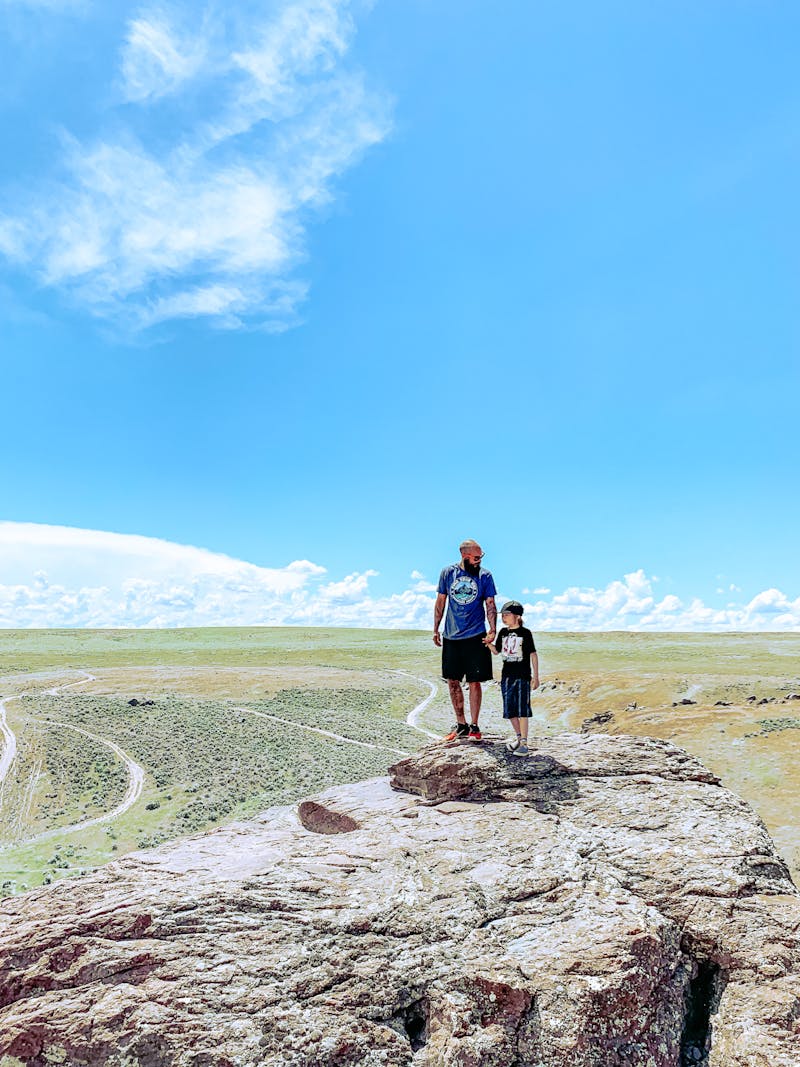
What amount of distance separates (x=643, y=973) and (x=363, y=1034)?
11.1ft

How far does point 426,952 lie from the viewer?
25.1 ft

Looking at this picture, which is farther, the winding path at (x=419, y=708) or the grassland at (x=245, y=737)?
the winding path at (x=419, y=708)

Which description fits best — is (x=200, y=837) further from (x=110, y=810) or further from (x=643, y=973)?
(x=110, y=810)

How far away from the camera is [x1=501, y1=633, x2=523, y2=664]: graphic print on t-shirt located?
43.4 feet

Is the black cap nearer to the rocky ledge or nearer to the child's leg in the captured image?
the child's leg

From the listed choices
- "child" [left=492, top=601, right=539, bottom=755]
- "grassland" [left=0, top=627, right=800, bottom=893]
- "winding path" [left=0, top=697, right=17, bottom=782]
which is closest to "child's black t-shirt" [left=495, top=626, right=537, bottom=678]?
"child" [left=492, top=601, right=539, bottom=755]

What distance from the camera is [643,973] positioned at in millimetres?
7477

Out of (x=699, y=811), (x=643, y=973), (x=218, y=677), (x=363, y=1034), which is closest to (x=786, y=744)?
(x=699, y=811)

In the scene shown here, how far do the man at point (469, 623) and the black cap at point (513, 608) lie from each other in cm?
45

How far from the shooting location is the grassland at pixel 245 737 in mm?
31969

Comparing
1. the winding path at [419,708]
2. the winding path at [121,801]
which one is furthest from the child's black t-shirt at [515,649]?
the winding path at [419,708]

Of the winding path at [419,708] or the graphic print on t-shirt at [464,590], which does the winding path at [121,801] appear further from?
the graphic print on t-shirt at [464,590]

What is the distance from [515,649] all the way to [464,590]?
1.64 meters

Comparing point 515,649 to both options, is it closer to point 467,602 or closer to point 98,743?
point 467,602
